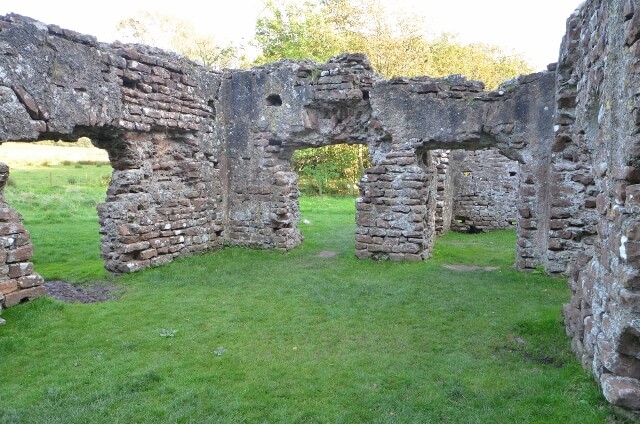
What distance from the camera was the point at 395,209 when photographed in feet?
34.7

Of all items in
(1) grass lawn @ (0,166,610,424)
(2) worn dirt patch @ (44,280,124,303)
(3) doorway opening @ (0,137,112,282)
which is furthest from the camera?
(3) doorway opening @ (0,137,112,282)

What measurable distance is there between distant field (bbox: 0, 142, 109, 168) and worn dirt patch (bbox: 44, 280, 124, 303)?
68.1 ft

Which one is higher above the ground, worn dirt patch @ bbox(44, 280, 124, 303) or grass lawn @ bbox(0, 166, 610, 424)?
grass lawn @ bbox(0, 166, 610, 424)

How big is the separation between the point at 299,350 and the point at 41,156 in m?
31.5

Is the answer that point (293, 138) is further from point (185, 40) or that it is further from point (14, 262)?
point (185, 40)

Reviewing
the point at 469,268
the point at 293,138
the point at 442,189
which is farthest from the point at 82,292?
the point at 442,189

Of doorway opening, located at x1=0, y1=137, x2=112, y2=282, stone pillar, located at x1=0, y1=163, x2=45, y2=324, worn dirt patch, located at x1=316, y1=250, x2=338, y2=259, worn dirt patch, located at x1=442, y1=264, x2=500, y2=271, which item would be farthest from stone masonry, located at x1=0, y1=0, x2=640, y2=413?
doorway opening, located at x1=0, y1=137, x2=112, y2=282

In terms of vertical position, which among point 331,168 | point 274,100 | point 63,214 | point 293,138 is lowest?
point 63,214

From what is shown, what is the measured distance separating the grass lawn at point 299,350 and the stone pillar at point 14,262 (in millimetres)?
235

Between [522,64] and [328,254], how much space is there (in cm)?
3559

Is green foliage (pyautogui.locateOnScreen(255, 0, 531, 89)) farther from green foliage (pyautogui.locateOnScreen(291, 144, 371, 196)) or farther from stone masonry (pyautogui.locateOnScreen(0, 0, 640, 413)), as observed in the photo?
stone masonry (pyautogui.locateOnScreen(0, 0, 640, 413))

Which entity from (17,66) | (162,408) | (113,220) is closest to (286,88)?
(113,220)

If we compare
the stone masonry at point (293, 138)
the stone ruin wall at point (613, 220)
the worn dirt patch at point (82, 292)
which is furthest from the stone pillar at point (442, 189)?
the worn dirt patch at point (82, 292)

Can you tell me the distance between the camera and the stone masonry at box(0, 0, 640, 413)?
6.10 m
